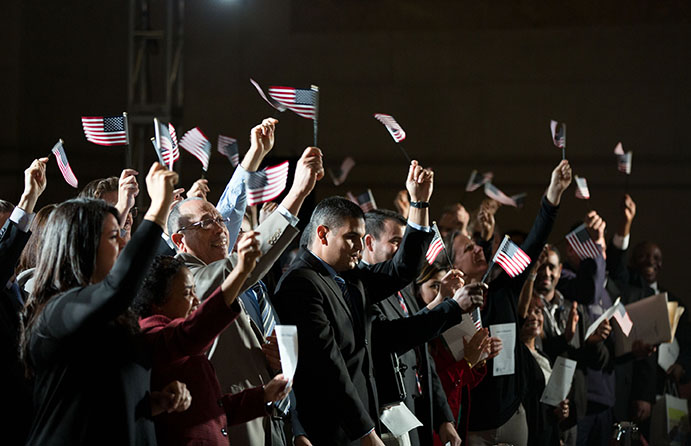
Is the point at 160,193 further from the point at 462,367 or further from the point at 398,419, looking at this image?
the point at 462,367

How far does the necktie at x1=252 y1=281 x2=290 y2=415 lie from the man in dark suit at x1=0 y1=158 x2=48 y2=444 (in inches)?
29.8

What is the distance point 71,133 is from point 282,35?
7.88ft

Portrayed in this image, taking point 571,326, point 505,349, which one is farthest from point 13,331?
point 571,326

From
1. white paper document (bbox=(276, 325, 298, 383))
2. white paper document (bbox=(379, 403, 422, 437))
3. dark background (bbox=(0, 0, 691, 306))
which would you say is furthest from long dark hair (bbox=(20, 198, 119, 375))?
dark background (bbox=(0, 0, 691, 306))

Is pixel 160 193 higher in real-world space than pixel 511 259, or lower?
higher

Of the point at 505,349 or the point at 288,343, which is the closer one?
the point at 288,343

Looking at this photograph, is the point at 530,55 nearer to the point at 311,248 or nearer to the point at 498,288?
the point at 498,288

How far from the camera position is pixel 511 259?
4.04 meters

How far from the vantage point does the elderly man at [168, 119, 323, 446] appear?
2.56 meters

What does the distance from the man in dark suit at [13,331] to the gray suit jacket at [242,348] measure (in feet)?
1.63

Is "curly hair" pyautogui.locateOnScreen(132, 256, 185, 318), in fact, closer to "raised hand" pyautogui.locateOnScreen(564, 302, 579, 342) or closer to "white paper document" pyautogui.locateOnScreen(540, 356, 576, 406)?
"white paper document" pyautogui.locateOnScreen(540, 356, 576, 406)

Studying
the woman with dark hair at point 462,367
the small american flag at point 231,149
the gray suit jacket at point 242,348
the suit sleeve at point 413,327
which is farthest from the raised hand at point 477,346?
the small american flag at point 231,149

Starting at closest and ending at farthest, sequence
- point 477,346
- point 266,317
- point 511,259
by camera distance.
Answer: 1. point 266,317
2. point 477,346
3. point 511,259

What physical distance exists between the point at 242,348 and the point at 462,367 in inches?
59.3
